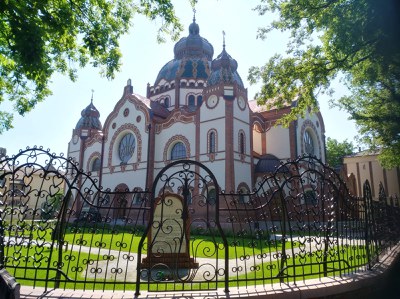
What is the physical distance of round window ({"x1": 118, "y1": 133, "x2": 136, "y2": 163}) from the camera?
100 feet

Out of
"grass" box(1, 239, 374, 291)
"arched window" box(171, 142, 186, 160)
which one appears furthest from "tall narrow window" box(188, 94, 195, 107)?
"grass" box(1, 239, 374, 291)

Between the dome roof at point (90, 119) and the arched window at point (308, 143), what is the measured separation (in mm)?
Answer: 23880

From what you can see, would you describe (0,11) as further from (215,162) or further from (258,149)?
(258,149)

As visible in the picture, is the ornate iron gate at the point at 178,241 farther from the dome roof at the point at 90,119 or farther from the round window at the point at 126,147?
the dome roof at the point at 90,119

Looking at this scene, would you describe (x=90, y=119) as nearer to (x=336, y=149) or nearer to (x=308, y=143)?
(x=308, y=143)

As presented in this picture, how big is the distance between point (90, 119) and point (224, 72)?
66.7 ft

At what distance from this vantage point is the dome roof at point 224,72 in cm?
2472

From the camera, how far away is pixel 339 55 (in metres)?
12.5

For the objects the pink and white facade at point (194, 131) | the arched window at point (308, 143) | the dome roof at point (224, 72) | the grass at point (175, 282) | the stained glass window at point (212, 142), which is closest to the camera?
A: the grass at point (175, 282)

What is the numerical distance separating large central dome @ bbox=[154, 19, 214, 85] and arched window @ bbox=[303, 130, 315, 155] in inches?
479

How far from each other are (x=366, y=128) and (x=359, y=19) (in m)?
14.2

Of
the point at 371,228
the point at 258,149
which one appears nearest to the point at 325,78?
the point at 371,228

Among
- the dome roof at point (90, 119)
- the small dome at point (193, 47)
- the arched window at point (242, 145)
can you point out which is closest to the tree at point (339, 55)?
the arched window at point (242, 145)

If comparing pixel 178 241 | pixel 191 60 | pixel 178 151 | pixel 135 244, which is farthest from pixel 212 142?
pixel 178 241
